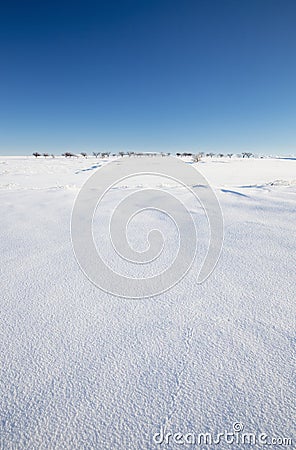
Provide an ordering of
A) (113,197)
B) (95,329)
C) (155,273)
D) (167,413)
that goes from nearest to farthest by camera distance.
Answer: (167,413)
(95,329)
(155,273)
(113,197)

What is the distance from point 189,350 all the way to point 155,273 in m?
0.66

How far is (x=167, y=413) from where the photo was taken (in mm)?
750

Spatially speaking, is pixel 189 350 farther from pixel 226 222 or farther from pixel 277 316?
pixel 226 222

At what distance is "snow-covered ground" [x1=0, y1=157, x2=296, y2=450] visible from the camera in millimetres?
726

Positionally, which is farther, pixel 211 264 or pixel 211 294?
pixel 211 264

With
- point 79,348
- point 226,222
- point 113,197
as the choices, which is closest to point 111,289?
point 79,348

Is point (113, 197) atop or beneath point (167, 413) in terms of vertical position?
atop

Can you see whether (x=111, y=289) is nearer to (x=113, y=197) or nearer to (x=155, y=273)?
(x=155, y=273)

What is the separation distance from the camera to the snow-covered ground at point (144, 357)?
726mm

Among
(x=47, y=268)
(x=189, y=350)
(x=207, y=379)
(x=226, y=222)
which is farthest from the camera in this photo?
(x=226, y=222)

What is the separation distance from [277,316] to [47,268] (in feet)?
4.61

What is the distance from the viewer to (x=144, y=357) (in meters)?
0.95

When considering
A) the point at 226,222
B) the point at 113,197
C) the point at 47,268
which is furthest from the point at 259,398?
the point at 113,197

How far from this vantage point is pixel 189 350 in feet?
3.20
